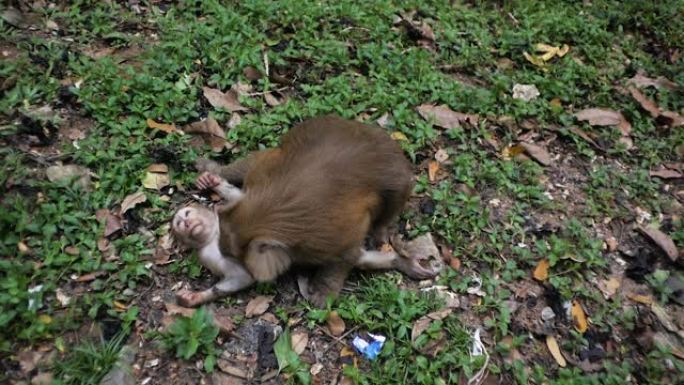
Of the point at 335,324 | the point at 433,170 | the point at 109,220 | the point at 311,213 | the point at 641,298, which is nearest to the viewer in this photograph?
the point at 311,213

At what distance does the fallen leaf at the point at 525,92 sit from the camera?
17.7 feet

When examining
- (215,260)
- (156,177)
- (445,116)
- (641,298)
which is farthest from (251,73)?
(641,298)

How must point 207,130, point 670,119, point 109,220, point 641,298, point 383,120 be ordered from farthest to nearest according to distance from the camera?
1. point 670,119
2. point 383,120
3. point 207,130
4. point 641,298
5. point 109,220

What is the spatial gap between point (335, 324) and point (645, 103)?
12.5 feet

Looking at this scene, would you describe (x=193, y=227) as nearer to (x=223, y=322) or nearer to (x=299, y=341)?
(x=223, y=322)

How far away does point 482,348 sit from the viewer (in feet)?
12.0

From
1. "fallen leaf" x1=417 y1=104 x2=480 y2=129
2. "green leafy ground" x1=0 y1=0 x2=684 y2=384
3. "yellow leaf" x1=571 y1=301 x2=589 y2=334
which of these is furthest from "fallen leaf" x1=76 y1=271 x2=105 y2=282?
"yellow leaf" x1=571 y1=301 x2=589 y2=334

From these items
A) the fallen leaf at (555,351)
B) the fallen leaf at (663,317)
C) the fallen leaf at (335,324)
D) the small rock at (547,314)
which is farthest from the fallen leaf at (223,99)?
the fallen leaf at (663,317)

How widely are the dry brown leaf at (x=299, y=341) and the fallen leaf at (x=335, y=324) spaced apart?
159 mm

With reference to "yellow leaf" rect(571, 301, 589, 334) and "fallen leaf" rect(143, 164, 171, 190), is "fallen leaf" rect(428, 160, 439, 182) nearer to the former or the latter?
"yellow leaf" rect(571, 301, 589, 334)

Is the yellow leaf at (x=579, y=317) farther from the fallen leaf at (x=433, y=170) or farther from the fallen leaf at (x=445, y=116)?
the fallen leaf at (x=445, y=116)

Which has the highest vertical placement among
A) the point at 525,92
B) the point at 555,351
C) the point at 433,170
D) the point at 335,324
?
the point at 525,92

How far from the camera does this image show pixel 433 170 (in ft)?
15.4

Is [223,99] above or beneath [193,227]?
above
